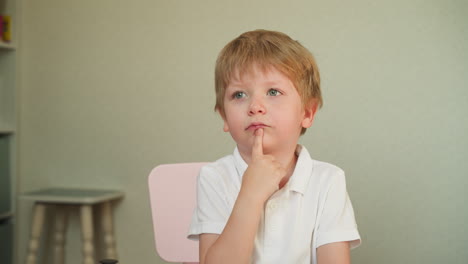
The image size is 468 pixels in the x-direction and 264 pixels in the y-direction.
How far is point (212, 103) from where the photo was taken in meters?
2.83

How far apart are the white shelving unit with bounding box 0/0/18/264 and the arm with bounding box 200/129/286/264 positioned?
2.37 metres

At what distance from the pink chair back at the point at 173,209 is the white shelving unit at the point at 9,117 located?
1784mm

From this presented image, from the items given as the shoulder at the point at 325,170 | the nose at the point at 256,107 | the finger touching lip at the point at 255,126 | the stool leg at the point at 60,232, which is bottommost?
the stool leg at the point at 60,232

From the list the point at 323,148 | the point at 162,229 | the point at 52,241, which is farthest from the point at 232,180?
the point at 52,241

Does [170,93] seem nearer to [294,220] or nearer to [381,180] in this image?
[381,180]

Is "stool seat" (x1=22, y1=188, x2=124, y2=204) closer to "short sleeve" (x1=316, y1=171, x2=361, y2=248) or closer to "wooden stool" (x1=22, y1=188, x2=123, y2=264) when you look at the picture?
"wooden stool" (x1=22, y1=188, x2=123, y2=264)

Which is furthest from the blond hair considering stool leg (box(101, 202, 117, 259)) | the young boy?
stool leg (box(101, 202, 117, 259))

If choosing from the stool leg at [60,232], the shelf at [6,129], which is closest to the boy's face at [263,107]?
the stool leg at [60,232]

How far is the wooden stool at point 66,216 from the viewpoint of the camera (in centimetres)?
278

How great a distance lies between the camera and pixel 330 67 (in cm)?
264

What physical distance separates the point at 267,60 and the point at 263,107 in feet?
0.32

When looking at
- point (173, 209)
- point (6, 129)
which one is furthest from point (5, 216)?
point (173, 209)

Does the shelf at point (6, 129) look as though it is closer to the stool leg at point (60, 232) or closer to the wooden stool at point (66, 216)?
the wooden stool at point (66, 216)

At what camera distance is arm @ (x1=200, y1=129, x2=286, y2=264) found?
3.19 feet
